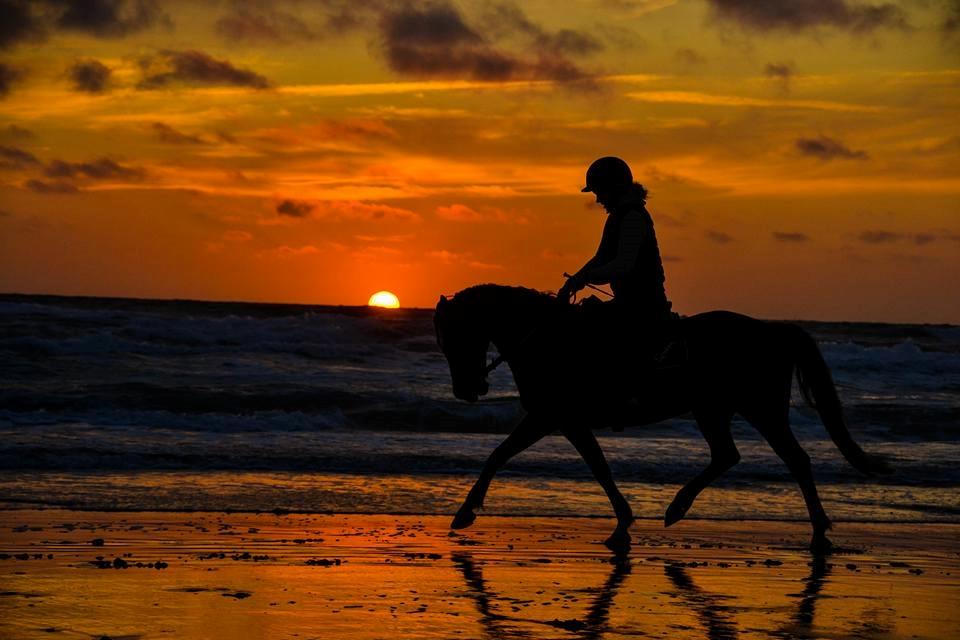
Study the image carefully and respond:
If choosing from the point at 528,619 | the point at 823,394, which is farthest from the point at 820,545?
the point at 528,619

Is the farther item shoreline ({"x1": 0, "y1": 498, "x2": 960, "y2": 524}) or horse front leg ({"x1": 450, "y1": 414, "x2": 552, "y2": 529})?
shoreline ({"x1": 0, "y1": 498, "x2": 960, "y2": 524})

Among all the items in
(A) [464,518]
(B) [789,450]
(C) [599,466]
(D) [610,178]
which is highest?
(D) [610,178]

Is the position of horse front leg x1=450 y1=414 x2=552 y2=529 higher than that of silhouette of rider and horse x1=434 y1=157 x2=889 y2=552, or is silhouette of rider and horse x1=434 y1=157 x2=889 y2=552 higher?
silhouette of rider and horse x1=434 y1=157 x2=889 y2=552

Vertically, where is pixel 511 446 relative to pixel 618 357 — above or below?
below

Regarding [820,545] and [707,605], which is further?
[820,545]

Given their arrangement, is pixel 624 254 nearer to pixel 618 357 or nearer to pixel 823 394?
pixel 618 357

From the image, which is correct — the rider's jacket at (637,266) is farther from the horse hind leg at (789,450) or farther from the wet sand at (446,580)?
the wet sand at (446,580)

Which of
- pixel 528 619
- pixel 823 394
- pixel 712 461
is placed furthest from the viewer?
pixel 823 394

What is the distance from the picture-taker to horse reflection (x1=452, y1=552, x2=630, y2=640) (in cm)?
624

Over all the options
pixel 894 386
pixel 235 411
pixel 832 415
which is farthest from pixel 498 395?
pixel 832 415

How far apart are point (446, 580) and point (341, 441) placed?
1082 cm

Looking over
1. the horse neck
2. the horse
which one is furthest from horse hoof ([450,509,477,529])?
the horse neck

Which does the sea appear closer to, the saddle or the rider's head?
the saddle

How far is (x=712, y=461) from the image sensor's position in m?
10.1
